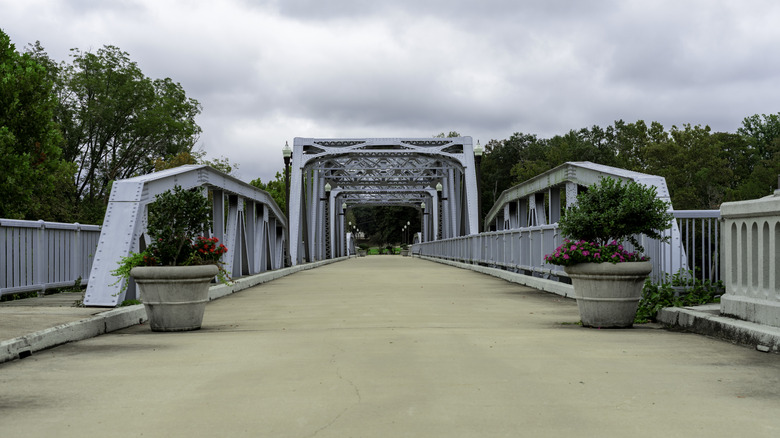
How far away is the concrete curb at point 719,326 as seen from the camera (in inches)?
261

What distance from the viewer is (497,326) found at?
8859 mm

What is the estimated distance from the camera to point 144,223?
11219 mm

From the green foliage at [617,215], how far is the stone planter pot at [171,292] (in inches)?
179

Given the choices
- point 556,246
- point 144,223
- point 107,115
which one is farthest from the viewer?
point 107,115

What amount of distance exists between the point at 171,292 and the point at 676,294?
6.44 metres

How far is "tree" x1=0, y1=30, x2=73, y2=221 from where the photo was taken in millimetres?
26141

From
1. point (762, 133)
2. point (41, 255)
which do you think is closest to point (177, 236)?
point (41, 255)

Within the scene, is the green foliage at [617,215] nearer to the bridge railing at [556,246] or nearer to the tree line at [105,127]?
the bridge railing at [556,246]

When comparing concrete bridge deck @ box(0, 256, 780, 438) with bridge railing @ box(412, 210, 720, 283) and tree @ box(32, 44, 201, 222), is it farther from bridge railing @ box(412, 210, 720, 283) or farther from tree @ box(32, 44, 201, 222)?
tree @ box(32, 44, 201, 222)

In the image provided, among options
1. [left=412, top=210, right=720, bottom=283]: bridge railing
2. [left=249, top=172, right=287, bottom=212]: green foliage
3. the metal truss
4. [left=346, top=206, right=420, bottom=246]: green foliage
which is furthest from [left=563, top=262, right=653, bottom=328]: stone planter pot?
[left=346, top=206, right=420, bottom=246]: green foliage

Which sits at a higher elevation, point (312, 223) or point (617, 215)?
point (312, 223)

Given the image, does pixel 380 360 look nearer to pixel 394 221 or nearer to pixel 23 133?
pixel 23 133

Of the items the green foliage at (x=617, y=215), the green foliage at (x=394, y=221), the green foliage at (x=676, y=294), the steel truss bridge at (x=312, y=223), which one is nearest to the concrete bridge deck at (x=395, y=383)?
the green foliage at (x=676, y=294)

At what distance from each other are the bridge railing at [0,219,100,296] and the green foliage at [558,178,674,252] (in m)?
9.18
